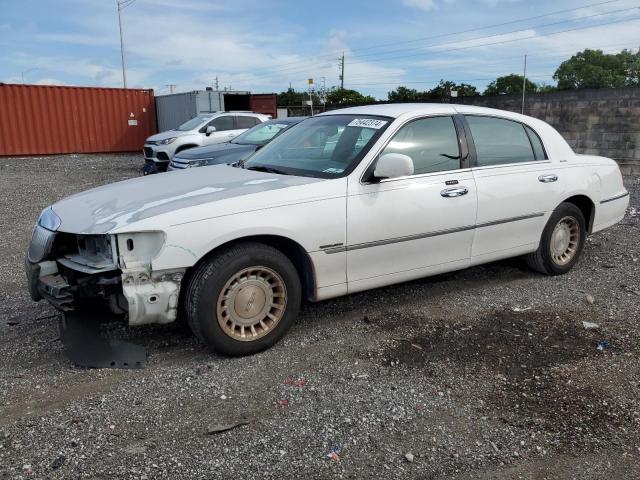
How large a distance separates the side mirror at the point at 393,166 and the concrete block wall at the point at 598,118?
11258mm

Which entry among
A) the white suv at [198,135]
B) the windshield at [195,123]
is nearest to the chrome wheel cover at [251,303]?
the white suv at [198,135]

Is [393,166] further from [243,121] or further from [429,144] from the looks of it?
[243,121]

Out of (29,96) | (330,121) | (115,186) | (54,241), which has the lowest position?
(54,241)

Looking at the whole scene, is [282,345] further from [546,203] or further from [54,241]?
[546,203]

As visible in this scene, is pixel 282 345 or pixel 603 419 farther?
pixel 282 345

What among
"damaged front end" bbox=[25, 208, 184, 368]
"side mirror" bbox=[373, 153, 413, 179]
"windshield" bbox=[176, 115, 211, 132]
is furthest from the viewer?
"windshield" bbox=[176, 115, 211, 132]

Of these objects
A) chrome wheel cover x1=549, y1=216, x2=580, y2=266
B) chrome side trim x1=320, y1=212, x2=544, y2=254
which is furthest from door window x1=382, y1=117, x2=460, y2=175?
chrome wheel cover x1=549, y1=216, x2=580, y2=266

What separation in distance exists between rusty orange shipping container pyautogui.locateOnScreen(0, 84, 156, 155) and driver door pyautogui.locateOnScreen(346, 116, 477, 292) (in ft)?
66.5

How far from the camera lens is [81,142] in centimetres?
2211

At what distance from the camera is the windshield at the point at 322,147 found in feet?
14.0

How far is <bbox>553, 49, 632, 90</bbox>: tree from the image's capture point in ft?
145

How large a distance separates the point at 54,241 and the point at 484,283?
373 centimetres

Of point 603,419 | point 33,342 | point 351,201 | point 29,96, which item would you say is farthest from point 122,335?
point 29,96

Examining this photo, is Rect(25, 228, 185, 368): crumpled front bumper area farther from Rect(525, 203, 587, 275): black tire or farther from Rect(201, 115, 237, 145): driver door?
Rect(201, 115, 237, 145): driver door
